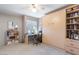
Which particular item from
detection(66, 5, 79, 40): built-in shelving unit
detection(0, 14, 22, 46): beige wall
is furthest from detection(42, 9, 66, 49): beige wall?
detection(0, 14, 22, 46): beige wall

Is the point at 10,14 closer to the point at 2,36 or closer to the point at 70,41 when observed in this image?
the point at 2,36

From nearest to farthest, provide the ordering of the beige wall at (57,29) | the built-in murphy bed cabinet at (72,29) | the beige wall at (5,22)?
the built-in murphy bed cabinet at (72,29) < the beige wall at (5,22) < the beige wall at (57,29)

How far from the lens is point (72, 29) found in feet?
11.2

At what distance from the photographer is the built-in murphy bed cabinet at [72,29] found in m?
3.19

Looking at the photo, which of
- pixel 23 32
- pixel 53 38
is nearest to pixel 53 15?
pixel 53 38

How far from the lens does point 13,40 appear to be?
349cm

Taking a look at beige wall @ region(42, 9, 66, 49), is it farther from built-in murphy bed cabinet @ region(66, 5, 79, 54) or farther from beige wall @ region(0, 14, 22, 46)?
beige wall @ region(0, 14, 22, 46)

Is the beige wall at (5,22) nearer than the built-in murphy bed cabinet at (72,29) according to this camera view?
No

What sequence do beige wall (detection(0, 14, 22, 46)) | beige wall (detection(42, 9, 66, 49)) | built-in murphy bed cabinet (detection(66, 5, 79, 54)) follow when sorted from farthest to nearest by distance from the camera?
beige wall (detection(42, 9, 66, 49))
beige wall (detection(0, 14, 22, 46))
built-in murphy bed cabinet (detection(66, 5, 79, 54))

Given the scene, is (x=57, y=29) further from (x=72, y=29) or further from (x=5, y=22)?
(x=5, y=22)

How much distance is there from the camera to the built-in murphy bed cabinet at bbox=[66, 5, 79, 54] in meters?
3.19

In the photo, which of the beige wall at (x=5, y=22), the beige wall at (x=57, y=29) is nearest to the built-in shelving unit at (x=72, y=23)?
the beige wall at (x=57, y=29)

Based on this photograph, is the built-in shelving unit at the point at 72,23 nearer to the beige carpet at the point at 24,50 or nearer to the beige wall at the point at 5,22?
the beige carpet at the point at 24,50
